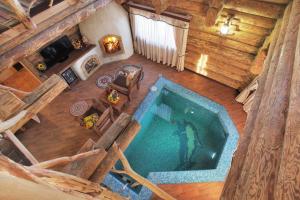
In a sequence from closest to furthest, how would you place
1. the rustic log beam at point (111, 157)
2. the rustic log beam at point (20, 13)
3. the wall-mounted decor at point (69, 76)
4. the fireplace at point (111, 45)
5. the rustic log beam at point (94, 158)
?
the rustic log beam at point (94, 158)
the rustic log beam at point (111, 157)
the rustic log beam at point (20, 13)
the wall-mounted decor at point (69, 76)
the fireplace at point (111, 45)

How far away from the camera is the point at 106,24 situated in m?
6.18

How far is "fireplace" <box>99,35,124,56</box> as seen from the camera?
6642 millimetres

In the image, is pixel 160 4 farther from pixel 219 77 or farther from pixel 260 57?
pixel 219 77

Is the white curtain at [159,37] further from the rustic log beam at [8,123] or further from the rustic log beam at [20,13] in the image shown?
the rustic log beam at [8,123]

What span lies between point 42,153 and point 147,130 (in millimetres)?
3159

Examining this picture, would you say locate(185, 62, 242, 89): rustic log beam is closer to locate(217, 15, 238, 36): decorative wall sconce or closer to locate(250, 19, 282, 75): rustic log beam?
locate(250, 19, 282, 75): rustic log beam

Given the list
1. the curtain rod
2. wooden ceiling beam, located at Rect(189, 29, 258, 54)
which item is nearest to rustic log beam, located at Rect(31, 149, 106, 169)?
the curtain rod

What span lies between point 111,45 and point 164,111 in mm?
3294

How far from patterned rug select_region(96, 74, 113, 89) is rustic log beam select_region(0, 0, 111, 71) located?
9.10 ft

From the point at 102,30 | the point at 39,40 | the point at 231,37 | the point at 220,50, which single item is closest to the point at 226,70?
the point at 220,50

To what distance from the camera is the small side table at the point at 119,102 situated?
568 centimetres

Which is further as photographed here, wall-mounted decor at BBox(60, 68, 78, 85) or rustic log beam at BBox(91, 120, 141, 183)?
wall-mounted decor at BBox(60, 68, 78, 85)

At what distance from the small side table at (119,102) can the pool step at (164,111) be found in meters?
1.17

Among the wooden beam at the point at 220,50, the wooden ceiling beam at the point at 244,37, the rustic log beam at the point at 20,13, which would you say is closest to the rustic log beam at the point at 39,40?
the rustic log beam at the point at 20,13
